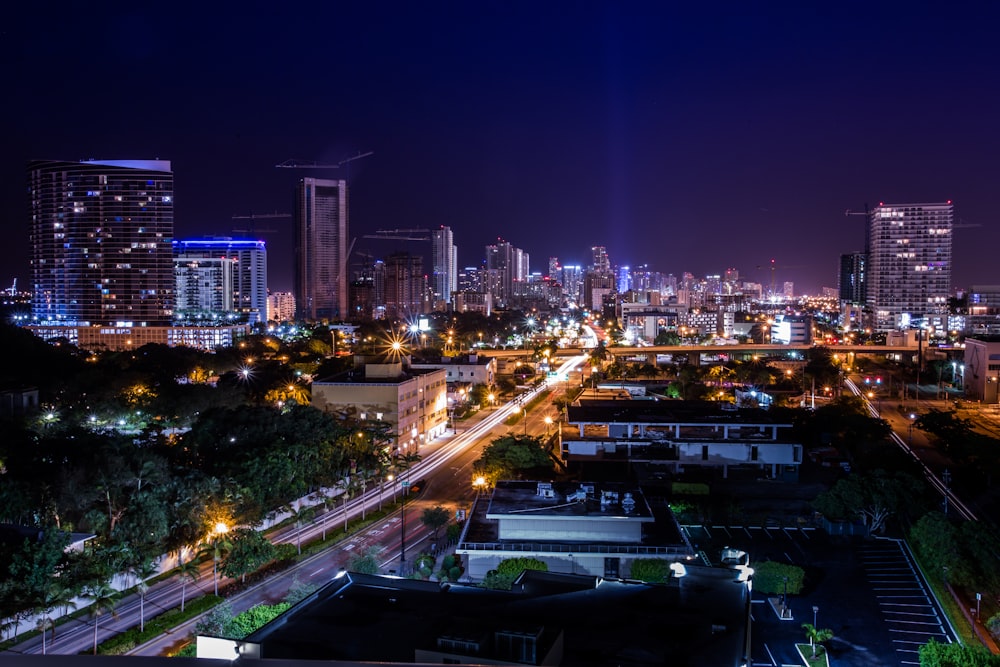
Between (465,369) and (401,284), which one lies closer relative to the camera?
(465,369)

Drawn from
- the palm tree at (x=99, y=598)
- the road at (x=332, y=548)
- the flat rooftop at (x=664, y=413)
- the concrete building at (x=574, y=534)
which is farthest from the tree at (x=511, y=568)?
the flat rooftop at (x=664, y=413)

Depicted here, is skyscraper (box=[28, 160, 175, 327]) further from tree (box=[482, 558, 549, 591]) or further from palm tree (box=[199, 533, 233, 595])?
tree (box=[482, 558, 549, 591])

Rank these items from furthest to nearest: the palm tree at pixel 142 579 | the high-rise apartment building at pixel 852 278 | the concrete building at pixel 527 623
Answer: the high-rise apartment building at pixel 852 278 → the palm tree at pixel 142 579 → the concrete building at pixel 527 623

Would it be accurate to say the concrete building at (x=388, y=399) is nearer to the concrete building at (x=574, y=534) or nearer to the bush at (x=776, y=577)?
the concrete building at (x=574, y=534)

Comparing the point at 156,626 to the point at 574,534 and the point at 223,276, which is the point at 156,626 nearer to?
the point at 574,534

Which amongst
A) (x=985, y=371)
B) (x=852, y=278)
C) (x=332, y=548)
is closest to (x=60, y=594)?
(x=332, y=548)

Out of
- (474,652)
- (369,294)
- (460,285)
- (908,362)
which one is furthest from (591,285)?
(474,652)

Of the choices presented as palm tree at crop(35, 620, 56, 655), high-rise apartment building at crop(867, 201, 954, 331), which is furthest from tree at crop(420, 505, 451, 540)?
high-rise apartment building at crop(867, 201, 954, 331)
